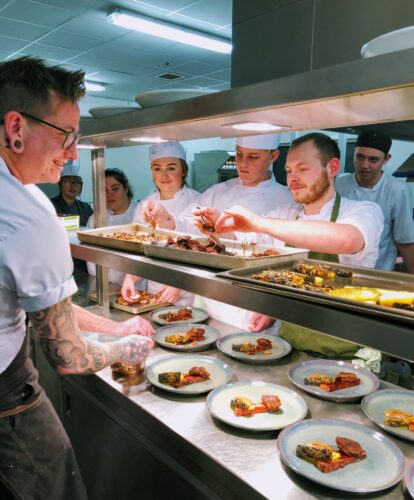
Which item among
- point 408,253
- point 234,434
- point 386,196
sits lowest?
point 234,434

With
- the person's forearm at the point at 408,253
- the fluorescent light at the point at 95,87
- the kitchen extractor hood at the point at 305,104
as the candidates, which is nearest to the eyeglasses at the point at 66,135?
the kitchen extractor hood at the point at 305,104

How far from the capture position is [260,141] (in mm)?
2443

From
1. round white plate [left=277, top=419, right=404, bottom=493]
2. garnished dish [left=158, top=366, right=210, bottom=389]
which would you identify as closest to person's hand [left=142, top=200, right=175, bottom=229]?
garnished dish [left=158, top=366, right=210, bottom=389]

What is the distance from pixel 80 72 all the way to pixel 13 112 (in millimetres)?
253

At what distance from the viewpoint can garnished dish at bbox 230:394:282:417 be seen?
1.38 metres

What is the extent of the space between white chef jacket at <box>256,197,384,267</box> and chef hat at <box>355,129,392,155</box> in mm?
1515

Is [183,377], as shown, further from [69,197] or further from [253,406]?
[69,197]

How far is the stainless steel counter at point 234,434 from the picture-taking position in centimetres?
111

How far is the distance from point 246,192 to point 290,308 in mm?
1721

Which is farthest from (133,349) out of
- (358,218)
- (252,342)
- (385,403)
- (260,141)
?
(260,141)

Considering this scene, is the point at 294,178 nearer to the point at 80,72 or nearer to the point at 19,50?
the point at 80,72

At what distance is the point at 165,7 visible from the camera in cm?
477

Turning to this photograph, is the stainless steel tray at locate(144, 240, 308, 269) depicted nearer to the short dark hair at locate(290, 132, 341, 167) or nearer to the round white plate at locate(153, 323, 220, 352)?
the round white plate at locate(153, 323, 220, 352)

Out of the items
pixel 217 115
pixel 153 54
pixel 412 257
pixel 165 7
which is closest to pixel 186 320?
pixel 217 115
